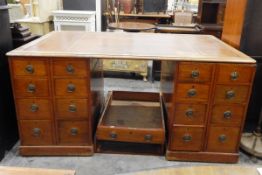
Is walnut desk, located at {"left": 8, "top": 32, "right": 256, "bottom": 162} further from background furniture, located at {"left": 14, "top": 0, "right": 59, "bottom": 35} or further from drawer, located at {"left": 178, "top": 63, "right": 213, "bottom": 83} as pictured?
background furniture, located at {"left": 14, "top": 0, "right": 59, "bottom": 35}

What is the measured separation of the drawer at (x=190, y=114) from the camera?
70.7 inches

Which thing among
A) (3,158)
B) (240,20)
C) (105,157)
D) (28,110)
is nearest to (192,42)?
(240,20)

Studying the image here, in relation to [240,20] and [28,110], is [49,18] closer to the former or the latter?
[28,110]

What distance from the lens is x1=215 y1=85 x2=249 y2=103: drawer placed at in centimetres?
173

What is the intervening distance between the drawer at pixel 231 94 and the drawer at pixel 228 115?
0.15 feet

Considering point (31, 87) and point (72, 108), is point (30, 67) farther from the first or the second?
point (72, 108)

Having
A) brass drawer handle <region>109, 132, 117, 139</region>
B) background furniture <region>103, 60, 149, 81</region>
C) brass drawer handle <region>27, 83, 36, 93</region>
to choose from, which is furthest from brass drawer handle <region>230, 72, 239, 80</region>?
background furniture <region>103, 60, 149, 81</region>

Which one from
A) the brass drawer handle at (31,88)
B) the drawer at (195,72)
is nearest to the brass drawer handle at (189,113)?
the drawer at (195,72)

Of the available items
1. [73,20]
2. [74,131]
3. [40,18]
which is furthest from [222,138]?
[40,18]

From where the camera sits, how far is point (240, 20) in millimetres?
1938

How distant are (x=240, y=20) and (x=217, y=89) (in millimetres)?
608

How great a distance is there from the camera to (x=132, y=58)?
1679 mm

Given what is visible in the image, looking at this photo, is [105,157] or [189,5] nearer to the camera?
[105,157]

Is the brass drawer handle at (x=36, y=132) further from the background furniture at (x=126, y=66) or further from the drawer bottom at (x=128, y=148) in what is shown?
the background furniture at (x=126, y=66)
